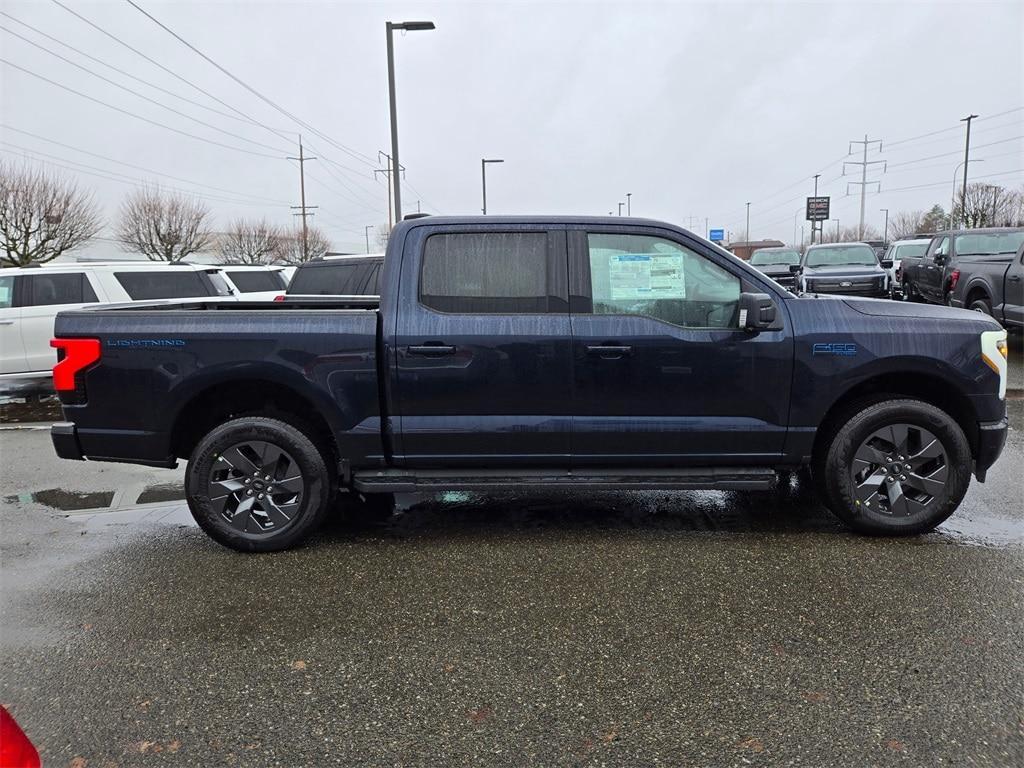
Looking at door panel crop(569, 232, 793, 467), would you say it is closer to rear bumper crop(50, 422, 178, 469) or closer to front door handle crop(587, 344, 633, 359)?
front door handle crop(587, 344, 633, 359)

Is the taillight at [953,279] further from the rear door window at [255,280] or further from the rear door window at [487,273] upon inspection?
the rear door window at [255,280]

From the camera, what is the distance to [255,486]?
420 centimetres

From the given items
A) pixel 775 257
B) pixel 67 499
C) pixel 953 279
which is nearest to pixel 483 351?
pixel 67 499

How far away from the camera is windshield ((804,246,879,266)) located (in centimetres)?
1689

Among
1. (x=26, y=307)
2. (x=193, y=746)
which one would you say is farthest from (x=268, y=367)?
(x=26, y=307)

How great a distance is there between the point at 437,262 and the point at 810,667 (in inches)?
113

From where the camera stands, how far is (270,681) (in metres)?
2.90

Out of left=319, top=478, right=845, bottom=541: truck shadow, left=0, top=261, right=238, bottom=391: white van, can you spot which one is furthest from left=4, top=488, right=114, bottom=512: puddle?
left=0, top=261, right=238, bottom=391: white van

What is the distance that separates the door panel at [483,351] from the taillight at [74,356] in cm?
180

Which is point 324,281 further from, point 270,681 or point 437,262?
point 270,681

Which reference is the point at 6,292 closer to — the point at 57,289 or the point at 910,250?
the point at 57,289

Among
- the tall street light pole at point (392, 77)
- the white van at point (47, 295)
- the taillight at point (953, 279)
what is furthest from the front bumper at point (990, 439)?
the tall street light pole at point (392, 77)

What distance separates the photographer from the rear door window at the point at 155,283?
9867mm

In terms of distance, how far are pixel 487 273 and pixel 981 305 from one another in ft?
35.8
